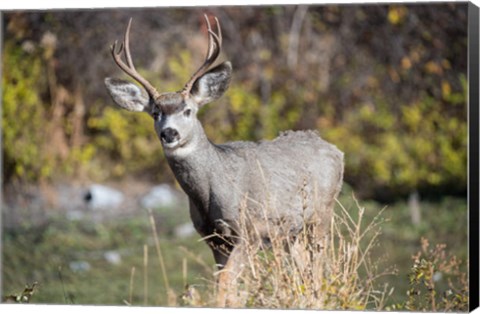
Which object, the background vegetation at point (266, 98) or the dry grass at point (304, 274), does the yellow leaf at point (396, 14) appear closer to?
the background vegetation at point (266, 98)

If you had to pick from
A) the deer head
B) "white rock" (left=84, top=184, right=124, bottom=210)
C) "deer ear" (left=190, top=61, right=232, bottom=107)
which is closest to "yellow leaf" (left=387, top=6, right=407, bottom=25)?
"white rock" (left=84, top=184, right=124, bottom=210)

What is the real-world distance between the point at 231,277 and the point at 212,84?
3.89 ft

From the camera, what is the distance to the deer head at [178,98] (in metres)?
7.37

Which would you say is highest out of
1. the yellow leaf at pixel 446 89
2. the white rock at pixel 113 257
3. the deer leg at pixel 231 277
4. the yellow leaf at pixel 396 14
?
the yellow leaf at pixel 396 14

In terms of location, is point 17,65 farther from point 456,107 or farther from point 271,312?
point 271,312

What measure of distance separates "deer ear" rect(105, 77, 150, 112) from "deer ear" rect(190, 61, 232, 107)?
33 cm

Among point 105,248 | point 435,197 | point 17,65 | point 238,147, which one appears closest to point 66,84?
point 17,65

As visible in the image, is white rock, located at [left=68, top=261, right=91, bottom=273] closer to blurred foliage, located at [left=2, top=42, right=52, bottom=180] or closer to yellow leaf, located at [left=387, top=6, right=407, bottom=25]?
blurred foliage, located at [left=2, top=42, right=52, bottom=180]

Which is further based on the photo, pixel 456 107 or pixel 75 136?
pixel 75 136

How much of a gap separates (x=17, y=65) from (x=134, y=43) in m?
1.66

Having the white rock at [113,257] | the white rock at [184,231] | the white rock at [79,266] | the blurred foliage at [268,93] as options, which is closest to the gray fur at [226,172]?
the white rock at [79,266]

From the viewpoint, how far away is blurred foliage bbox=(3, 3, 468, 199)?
43.2 ft

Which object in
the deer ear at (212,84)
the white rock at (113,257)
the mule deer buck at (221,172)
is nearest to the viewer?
the mule deer buck at (221,172)

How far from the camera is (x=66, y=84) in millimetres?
14219
